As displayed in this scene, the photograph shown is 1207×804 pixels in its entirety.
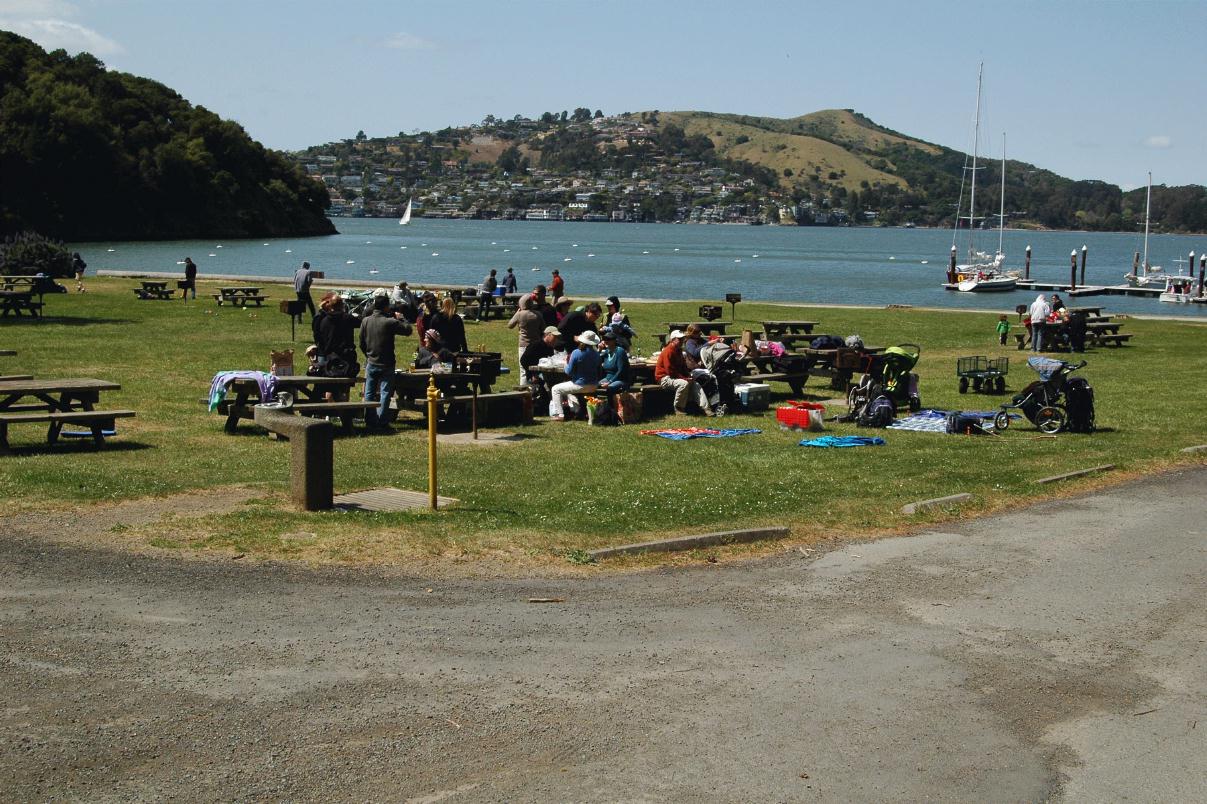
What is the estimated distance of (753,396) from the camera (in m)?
19.4

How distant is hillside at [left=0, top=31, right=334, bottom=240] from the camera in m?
124

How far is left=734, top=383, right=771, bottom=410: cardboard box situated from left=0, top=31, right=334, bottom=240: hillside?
369 feet

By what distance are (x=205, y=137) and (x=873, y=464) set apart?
5726 inches

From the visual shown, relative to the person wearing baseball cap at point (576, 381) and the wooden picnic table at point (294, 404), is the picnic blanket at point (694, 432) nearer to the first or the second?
the person wearing baseball cap at point (576, 381)

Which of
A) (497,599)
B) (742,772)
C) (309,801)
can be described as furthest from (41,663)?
(742,772)

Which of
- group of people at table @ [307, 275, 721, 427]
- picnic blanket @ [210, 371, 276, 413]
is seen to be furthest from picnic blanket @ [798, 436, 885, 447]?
picnic blanket @ [210, 371, 276, 413]

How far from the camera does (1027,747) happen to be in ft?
22.1

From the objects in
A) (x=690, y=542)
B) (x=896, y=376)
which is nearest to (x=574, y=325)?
(x=896, y=376)

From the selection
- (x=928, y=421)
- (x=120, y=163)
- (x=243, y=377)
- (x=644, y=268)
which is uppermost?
(x=120, y=163)

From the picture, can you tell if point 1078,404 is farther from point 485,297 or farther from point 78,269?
point 78,269

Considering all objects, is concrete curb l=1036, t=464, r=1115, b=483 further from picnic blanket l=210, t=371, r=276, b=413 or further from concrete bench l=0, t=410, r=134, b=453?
concrete bench l=0, t=410, r=134, b=453

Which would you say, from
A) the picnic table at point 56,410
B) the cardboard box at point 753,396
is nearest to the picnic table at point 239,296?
the cardboard box at point 753,396

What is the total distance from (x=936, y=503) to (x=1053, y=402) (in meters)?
5.82

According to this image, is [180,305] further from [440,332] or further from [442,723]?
[442,723]
